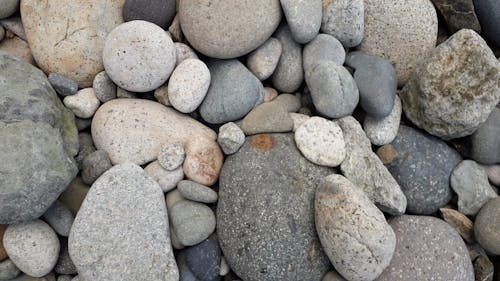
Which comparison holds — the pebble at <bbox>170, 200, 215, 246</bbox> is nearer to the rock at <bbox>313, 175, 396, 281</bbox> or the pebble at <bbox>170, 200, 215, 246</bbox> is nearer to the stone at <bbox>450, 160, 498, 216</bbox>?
the rock at <bbox>313, 175, 396, 281</bbox>

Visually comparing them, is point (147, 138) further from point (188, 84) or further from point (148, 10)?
point (148, 10)

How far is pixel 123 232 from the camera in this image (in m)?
2.01

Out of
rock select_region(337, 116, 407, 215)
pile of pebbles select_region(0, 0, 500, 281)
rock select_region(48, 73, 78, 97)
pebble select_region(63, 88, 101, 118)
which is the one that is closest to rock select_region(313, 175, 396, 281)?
pile of pebbles select_region(0, 0, 500, 281)

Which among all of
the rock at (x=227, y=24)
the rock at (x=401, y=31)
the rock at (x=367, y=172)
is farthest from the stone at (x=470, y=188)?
the rock at (x=227, y=24)

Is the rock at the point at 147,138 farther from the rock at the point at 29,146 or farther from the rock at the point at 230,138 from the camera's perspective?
the rock at the point at 29,146

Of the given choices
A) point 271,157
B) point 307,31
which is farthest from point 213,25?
point 271,157

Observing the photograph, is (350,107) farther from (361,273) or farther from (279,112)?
(361,273)

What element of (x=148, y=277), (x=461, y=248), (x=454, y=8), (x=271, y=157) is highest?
(x=454, y=8)

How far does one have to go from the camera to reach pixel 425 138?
2.41 m

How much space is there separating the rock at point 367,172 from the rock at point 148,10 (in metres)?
1.21

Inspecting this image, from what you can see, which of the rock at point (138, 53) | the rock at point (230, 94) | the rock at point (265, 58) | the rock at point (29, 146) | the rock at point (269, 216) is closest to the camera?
the rock at point (29, 146)

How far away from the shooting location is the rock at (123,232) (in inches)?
78.0

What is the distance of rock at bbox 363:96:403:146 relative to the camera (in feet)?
7.74

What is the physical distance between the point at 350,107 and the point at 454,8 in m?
0.98
